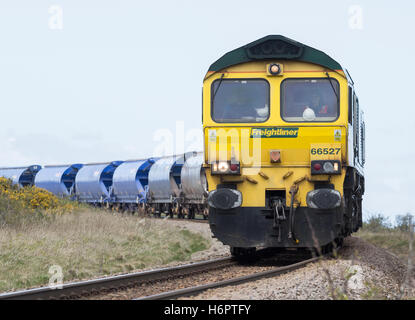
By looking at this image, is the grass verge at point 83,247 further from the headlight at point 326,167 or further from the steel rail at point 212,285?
the headlight at point 326,167

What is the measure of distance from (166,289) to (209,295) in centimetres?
120

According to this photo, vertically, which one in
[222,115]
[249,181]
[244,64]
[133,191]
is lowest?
[133,191]

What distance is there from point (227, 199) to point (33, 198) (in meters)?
11.0

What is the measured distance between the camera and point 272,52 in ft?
37.0

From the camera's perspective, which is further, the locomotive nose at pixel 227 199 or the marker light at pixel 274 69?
the marker light at pixel 274 69

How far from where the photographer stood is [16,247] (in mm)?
12711

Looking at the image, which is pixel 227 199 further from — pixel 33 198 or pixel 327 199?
pixel 33 198

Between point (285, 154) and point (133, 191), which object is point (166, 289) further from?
point (133, 191)

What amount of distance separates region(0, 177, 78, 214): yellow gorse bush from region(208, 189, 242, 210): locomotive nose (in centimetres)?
920

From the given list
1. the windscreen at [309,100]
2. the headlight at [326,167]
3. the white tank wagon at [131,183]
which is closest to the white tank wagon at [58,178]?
the white tank wagon at [131,183]

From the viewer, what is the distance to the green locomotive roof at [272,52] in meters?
11.2

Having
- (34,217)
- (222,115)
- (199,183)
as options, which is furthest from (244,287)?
(199,183)

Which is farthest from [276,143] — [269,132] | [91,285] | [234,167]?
[91,285]

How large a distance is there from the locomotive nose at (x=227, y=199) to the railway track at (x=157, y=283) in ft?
3.42
